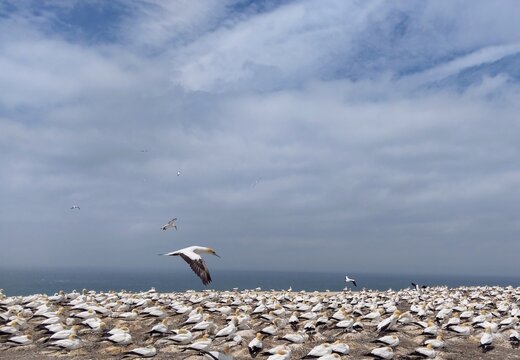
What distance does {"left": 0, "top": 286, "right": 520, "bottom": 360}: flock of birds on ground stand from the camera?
53.3 ft

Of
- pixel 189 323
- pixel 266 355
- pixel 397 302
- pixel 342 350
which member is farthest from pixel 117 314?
pixel 397 302

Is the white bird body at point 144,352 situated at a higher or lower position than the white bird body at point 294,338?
lower

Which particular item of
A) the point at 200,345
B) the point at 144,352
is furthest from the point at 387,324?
the point at 144,352

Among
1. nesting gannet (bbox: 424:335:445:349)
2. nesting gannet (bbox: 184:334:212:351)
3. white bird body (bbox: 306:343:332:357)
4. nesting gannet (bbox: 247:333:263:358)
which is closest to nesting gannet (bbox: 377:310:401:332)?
nesting gannet (bbox: 424:335:445:349)

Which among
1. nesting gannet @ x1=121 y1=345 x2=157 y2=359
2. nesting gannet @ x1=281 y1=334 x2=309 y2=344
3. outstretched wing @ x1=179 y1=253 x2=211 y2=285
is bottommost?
nesting gannet @ x1=121 y1=345 x2=157 y2=359

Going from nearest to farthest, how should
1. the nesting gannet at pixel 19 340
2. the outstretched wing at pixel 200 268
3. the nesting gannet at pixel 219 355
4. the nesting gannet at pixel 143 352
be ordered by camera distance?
the outstretched wing at pixel 200 268, the nesting gannet at pixel 219 355, the nesting gannet at pixel 143 352, the nesting gannet at pixel 19 340

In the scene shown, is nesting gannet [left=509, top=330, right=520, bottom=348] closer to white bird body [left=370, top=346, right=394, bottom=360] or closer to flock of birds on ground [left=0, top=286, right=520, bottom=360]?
flock of birds on ground [left=0, top=286, right=520, bottom=360]

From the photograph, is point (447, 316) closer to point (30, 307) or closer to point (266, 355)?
point (266, 355)

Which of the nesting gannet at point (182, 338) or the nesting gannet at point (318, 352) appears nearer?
the nesting gannet at point (318, 352)

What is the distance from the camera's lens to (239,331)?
63.2 feet

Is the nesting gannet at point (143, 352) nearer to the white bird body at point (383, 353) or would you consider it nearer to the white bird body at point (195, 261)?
the white bird body at point (195, 261)

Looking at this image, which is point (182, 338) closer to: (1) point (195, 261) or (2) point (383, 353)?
(1) point (195, 261)

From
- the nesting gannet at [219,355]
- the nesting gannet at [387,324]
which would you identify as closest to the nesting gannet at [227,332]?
the nesting gannet at [219,355]

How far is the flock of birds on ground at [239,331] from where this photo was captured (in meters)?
16.2
